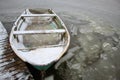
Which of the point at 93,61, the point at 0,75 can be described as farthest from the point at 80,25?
the point at 0,75

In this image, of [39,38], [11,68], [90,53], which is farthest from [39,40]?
[90,53]

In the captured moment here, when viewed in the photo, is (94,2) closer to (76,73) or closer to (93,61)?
(93,61)

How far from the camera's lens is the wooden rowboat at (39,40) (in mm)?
4559

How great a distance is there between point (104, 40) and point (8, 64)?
4.32m

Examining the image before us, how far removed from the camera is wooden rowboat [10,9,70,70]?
4.56 metres

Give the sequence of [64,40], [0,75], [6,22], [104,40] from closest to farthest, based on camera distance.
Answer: [0,75]
[64,40]
[104,40]
[6,22]

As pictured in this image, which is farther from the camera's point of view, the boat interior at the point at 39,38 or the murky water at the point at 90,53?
the murky water at the point at 90,53

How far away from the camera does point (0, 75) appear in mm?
4492

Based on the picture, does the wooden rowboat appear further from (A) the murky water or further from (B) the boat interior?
(A) the murky water

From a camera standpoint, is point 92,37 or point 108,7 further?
point 108,7

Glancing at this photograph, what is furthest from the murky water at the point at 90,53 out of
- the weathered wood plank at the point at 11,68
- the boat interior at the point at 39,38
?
the boat interior at the point at 39,38

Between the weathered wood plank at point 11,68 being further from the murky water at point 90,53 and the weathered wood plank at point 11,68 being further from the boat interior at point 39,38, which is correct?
the murky water at point 90,53

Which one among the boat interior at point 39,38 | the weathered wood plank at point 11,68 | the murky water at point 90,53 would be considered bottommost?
the murky water at point 90,53

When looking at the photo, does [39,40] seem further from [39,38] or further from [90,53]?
[90,53]
